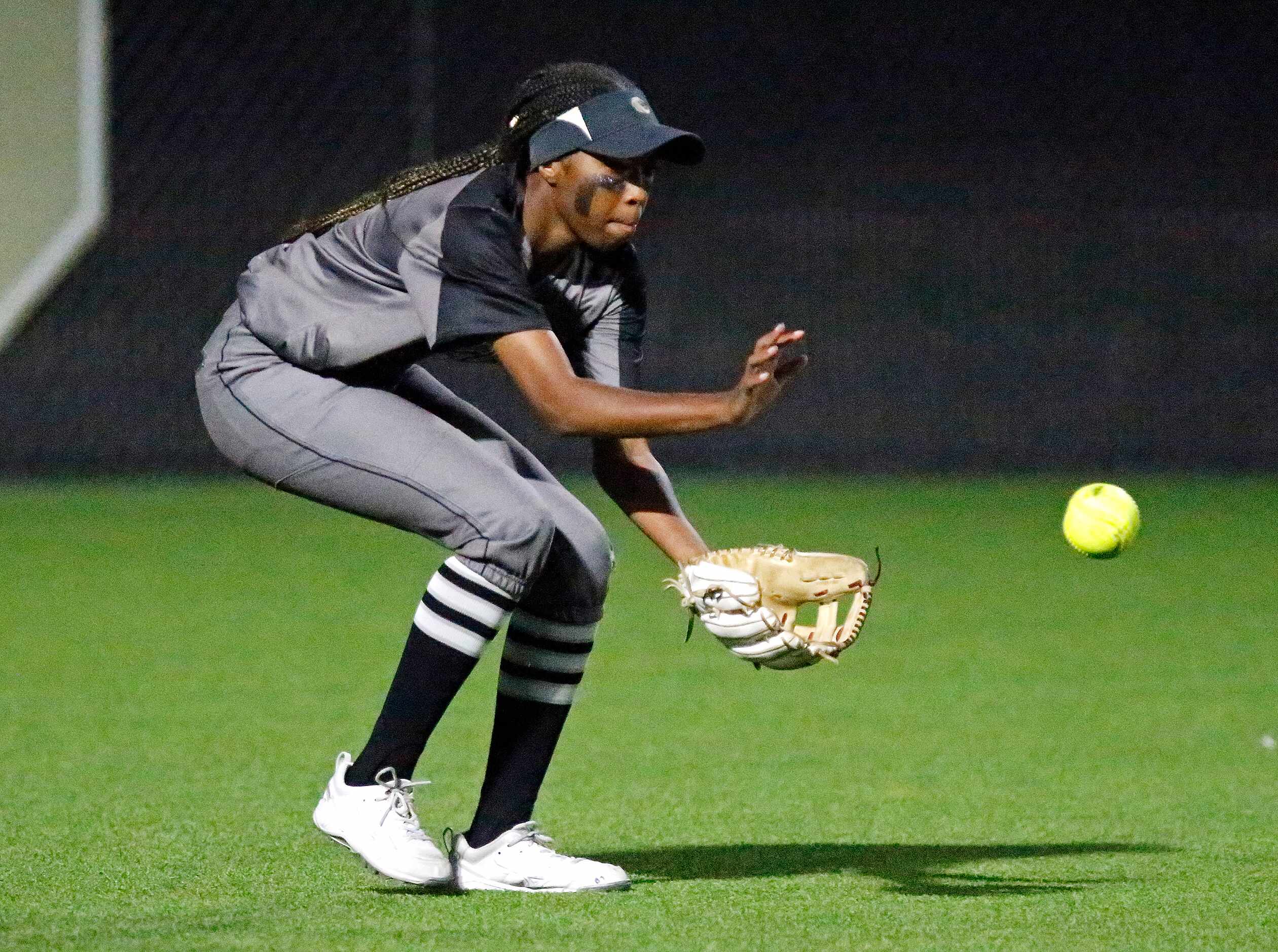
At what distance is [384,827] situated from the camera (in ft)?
10.5

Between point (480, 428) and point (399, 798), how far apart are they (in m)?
0.69

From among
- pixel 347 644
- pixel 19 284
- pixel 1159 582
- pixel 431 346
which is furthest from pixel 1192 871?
pixel 19 284

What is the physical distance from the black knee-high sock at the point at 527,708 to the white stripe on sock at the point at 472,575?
23 centimetres

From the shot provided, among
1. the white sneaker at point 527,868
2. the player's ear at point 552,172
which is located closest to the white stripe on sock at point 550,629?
the white sneaker at point 527,868

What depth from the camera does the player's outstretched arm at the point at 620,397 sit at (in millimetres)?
2904

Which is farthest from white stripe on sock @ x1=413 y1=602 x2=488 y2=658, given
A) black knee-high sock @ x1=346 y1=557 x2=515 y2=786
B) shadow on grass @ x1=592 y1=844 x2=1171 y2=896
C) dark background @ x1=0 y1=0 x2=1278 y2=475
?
dark background @ x1=0 y1=0 x2=1278 y2=475

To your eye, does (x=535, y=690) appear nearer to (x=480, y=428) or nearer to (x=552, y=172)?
(x=480, y=428)

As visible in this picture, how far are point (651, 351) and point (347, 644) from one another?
21.4 ft

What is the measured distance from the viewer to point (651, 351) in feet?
41.9

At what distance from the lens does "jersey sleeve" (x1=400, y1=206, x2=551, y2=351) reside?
3084 millimetres

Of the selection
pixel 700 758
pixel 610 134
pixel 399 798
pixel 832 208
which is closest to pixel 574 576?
pixel 399 798

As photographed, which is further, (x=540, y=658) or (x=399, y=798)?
(x=540, y=658)

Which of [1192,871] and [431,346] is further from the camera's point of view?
[1192,871]

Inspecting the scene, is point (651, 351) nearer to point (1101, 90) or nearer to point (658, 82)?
point (658, 82)
